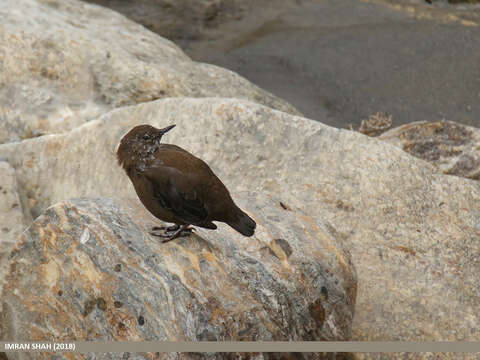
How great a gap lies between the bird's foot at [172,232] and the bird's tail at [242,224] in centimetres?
27

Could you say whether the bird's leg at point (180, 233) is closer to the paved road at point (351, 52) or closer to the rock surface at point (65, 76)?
the rock surface at point (65, 76)

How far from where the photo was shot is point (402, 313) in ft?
14.6

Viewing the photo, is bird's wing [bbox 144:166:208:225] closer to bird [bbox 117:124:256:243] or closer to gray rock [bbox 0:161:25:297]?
bird [bbox 117:124:256:243]

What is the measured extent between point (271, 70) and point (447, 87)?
2.85 metres

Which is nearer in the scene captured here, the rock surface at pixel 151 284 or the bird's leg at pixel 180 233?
the rock surface at pixel 151 284

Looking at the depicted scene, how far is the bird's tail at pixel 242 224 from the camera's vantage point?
12.0ft

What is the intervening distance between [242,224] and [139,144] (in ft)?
2.48

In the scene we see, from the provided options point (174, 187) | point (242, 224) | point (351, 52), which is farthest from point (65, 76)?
point (351, 52)

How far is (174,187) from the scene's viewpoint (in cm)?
353

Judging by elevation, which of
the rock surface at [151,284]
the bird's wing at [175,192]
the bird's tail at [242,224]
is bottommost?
the rock surface at [151,284]

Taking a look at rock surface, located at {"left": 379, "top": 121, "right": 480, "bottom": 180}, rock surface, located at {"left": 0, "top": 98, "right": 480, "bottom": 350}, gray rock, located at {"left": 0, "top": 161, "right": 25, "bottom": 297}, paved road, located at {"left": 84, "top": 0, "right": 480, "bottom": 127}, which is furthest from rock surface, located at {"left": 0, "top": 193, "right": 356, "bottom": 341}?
paved road, located at {"left": 84, "top": 0, "right": 480, "bottom": 127}

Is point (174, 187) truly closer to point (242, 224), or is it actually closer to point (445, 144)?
point (242, 224)

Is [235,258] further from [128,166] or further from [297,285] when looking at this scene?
[128,166]

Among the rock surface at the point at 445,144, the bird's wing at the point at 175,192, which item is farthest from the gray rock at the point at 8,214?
the rock surface at the point at 445,144
